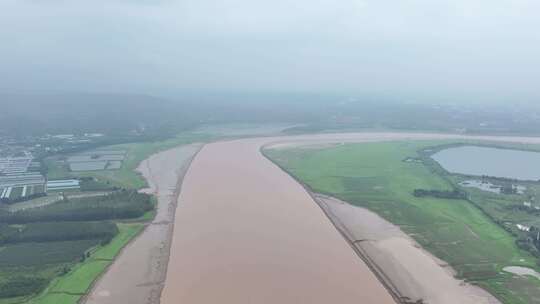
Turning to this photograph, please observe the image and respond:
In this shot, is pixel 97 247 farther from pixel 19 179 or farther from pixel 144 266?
pixel 19 179

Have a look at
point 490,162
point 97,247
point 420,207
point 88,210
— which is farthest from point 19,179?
point 490,162

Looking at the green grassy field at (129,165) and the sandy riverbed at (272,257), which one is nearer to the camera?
the sandy riverbed at (272,257)

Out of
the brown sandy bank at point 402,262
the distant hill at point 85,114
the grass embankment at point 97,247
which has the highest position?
the distant hill at point 85,114

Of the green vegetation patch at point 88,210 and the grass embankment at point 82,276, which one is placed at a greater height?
the green vegetation patch at point 88,210

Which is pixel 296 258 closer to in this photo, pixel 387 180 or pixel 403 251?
pixel 403 251

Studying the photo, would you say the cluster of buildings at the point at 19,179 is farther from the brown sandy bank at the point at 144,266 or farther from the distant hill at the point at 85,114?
the distant hill at the point at 85,114

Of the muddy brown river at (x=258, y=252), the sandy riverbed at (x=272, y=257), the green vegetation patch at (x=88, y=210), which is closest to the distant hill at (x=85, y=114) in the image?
the green vegetation patch at (x=88, y=210)
